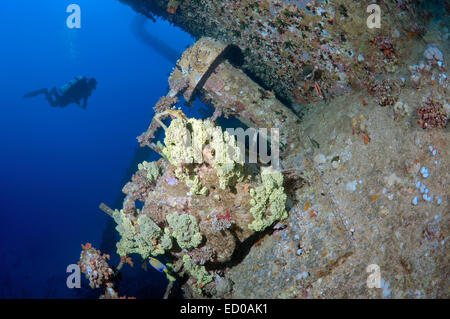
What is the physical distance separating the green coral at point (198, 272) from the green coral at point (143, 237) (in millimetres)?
535

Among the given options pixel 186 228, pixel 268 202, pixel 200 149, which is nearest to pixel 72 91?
pixel 200 149

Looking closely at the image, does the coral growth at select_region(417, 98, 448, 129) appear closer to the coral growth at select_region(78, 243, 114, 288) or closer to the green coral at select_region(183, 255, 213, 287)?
the green coral at select_region(183, 255, 213, 287)

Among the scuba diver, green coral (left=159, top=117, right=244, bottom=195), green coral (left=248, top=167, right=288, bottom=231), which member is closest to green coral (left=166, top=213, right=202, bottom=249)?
green coral (left=159, top=117, right=244, bottom=195)

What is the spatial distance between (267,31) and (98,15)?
191 metres

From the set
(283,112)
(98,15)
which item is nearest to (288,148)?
(283,112)

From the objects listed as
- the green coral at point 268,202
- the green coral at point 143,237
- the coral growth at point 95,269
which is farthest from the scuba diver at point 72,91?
the green coral at point 268,202

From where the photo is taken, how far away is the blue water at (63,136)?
26953 millimetres

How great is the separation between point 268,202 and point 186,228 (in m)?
1.69

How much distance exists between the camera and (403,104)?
15.6ft

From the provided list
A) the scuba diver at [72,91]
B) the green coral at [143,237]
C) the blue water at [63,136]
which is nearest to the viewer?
the green coral at [143,237]

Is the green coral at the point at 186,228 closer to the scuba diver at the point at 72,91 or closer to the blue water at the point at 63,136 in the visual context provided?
the blue water at the point at 63,136

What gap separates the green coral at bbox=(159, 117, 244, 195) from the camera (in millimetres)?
4004

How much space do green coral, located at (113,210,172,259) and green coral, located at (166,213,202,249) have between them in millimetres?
348

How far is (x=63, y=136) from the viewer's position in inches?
2901
